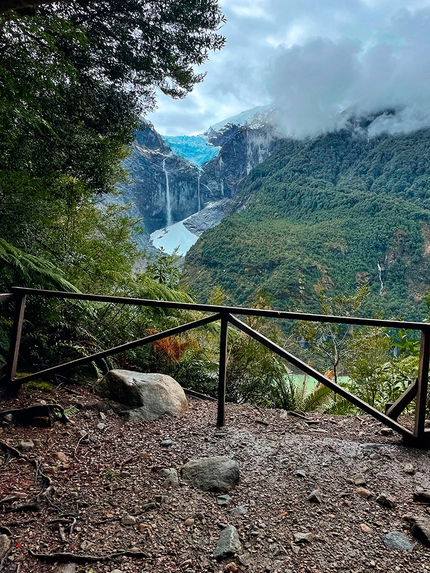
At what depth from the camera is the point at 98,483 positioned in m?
1.84

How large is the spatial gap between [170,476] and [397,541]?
1080 mm

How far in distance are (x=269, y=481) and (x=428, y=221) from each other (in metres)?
42.2

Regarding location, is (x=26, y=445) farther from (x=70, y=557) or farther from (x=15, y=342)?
(x=70, y=557)

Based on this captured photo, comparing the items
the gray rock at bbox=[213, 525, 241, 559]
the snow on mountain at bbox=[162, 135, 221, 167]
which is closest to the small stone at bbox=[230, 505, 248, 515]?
the gray rock at bbox=[213, 525, 241, 559]

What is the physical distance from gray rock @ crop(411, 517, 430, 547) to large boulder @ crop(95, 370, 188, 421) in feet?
5.71

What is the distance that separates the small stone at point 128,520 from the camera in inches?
60.8

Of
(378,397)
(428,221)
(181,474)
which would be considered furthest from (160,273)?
(428,221)

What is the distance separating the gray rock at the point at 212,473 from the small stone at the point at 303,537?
43cm

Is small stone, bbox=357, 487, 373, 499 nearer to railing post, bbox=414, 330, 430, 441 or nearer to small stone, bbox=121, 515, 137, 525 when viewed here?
railing post, bbox=414, 330, 430, 441

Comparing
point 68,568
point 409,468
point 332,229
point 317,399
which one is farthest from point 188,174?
point 68,568

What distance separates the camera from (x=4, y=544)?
1.39m

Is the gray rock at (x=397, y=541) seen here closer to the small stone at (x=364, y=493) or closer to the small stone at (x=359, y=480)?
the small stone at (x=364, y=493)

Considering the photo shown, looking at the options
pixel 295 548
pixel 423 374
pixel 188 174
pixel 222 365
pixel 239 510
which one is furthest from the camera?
pixel 188 174

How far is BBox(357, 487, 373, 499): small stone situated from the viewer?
182cm
